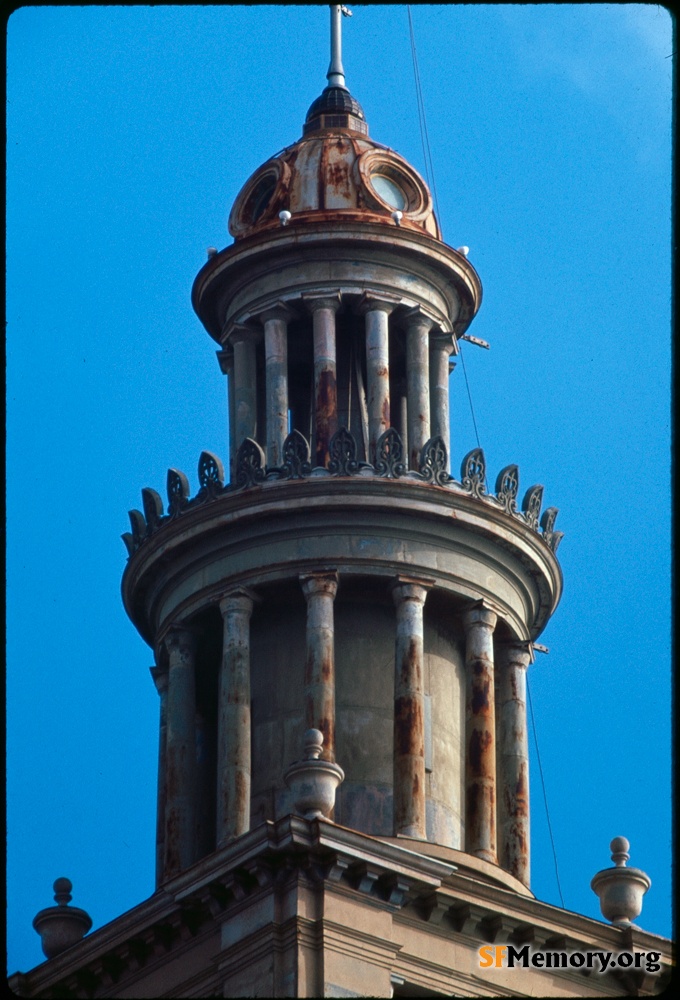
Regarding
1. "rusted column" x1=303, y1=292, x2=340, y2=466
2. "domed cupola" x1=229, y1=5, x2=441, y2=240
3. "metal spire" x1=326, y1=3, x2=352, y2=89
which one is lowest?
"rusted column" x1=303, y1=292, x2=340, y2=466

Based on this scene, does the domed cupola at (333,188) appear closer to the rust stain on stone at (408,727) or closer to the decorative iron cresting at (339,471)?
the decorative iron cresting at (339,471)

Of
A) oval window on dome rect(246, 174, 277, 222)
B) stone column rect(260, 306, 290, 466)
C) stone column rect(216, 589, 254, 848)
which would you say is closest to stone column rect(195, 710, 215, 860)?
stone column rect(216, 589, 254, 848)

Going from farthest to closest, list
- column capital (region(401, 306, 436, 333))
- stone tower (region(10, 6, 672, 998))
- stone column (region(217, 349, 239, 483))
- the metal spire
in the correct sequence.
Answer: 1. the metal spire
2. column capital (region(401, 306, 436, 333))
3. stone column (region(217, 349, 239, 483))
4. stone tower (region(10, 6, 672, 998))

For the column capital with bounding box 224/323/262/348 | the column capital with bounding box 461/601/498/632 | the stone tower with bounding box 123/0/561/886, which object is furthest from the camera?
the column capital with bounding box 224/323/262/348

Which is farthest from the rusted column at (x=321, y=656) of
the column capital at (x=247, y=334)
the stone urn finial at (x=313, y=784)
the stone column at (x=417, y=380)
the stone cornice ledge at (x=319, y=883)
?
the column capital at (x=247, y=334)

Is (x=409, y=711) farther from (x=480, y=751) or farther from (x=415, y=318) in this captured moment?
(x=415, y=318)

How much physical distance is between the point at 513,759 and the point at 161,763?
671 centimetres

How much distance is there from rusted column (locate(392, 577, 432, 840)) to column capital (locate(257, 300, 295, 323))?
22.2 feet

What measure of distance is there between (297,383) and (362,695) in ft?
27.5

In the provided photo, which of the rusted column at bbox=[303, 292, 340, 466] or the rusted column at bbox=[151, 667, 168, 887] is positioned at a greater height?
the rusted column at bbox=[303, 292, 340, 466]

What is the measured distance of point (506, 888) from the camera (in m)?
50.8

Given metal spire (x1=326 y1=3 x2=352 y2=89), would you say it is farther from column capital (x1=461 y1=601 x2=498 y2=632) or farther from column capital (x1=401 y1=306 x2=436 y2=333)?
column capital (x1=461 y1=601 x2=498 y2=632)

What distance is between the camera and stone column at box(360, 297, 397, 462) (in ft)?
182

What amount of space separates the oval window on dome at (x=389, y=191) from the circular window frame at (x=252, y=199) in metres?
1.84
